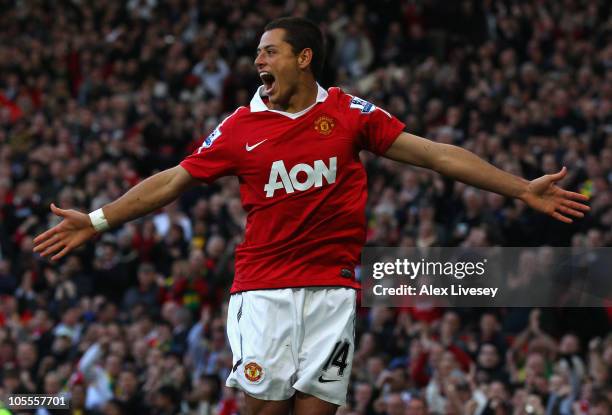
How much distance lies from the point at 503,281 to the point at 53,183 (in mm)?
9446

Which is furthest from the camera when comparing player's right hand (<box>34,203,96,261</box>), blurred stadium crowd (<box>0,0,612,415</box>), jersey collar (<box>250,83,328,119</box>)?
blurred stadium crowd (<box>0,0,612,415</box>)

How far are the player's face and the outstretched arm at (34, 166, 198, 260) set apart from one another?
1.87 feet

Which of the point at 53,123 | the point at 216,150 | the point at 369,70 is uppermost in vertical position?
the point at 369,70

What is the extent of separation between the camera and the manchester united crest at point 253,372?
19.5 feet

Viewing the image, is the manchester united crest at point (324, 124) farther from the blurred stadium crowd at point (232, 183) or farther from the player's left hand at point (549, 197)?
the blurred stadium crowd at point (232, 183)

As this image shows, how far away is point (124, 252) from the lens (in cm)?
1589

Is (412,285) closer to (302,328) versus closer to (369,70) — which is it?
(302,328)

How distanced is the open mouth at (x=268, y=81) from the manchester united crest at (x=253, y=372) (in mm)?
1267

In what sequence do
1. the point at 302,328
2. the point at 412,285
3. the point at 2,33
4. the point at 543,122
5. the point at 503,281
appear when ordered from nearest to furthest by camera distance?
the point at 302,328, the point at 412,285, the point at 503,281, the point at 543,122, the point at 2,33

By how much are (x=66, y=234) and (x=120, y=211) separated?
0.88 ft

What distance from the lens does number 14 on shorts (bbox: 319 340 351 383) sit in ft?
19.5

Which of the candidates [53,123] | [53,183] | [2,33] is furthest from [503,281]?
[2,33]

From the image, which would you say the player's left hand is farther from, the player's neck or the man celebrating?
the player's neck

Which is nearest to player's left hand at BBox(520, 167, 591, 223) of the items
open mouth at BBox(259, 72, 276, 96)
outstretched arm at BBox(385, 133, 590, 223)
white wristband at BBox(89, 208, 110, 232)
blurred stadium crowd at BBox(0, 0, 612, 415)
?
outstretched arm at BBox(385, 133, 590, 223)
